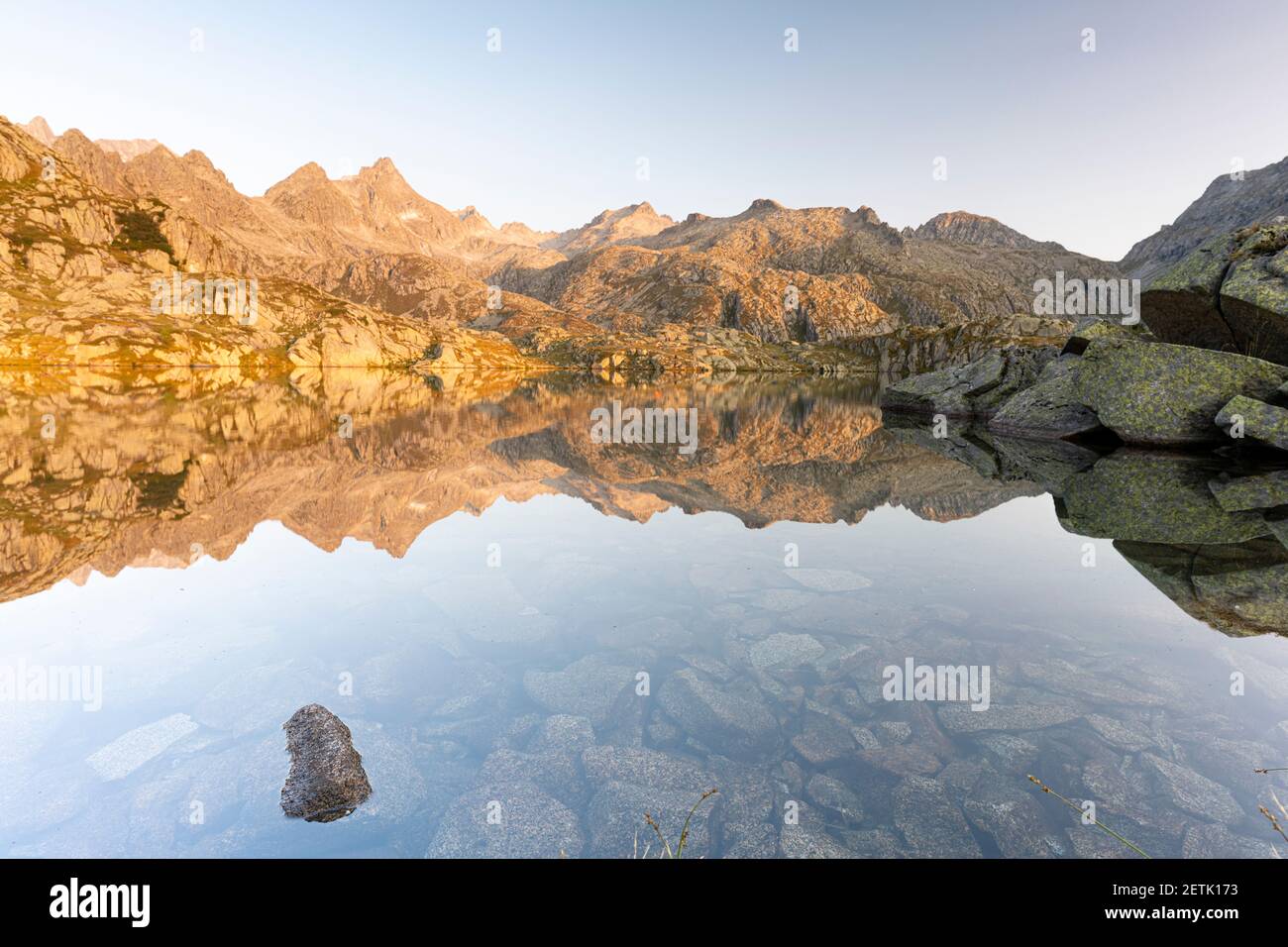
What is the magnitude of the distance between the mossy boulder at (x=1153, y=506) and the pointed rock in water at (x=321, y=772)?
2198 cm

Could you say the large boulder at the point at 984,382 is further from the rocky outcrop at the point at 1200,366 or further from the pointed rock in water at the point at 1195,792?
the pointed rock in water at the point at 1195,792

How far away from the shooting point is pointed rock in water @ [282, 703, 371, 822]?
287 inches

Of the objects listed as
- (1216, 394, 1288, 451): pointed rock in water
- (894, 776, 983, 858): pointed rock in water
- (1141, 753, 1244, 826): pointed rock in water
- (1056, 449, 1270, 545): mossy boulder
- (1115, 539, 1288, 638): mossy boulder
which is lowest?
(894, 776, 983, 858): pointed rock in water

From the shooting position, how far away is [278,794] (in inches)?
298

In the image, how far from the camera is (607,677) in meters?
11.0

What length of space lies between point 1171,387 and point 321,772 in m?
43.9

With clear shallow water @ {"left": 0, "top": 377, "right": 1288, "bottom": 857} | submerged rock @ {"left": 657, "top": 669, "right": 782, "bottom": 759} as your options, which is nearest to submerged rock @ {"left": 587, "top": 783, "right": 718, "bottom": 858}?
clear shallow water @ {"left": 0, "top": 377, "right": 1288, "bottom": 857}

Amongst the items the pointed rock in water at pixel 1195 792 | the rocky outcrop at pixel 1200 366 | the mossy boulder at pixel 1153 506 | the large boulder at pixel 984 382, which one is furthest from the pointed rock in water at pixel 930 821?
the large boulder at pixel 984 382

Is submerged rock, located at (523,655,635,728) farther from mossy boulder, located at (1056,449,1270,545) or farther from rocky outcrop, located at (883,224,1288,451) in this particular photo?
rocky outcrop, located at (883,224,1288,451)

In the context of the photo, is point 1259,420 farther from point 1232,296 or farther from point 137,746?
point 137,746

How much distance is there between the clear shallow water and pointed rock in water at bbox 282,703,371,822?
17cm

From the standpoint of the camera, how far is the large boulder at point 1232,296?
3231 cm

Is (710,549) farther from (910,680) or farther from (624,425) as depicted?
(624,425)
